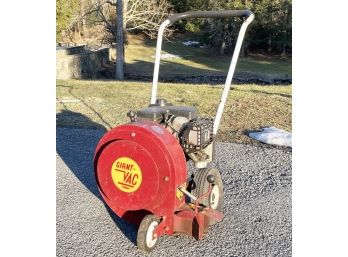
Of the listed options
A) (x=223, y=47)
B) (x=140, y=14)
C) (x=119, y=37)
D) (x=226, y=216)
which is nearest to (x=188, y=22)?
(x=223, y=47)

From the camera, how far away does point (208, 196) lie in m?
3.48

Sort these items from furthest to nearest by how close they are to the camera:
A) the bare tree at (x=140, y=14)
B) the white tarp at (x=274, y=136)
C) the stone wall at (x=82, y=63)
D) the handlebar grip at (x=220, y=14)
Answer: the bare tree at (x=140, y=14)
the stone wall at (x=82, y=63)
the white tarp at (x=274, y=136)
the handlebar grip at (x=220, y=14)

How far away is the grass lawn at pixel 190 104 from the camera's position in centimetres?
683

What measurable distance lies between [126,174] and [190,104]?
5188 mm

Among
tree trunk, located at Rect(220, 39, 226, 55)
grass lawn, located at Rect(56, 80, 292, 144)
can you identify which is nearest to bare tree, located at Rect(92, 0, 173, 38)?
grass lawn, located at Rect(56, 80, 292, 144)

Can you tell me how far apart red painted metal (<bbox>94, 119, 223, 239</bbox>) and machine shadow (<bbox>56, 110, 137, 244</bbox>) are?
38cm

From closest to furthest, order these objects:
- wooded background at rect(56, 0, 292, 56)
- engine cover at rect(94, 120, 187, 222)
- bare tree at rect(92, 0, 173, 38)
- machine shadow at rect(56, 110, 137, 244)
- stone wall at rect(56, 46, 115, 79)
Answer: engine cover at rect(94, 120, 187, 222) < machine shadow at rect(56, 110, 137, 244) < stone wall at rect(56, 46, 115, 79) < bare tree at rect(92, 0, 173, 38) < wooded background at rect(56, 0, 292, 56)

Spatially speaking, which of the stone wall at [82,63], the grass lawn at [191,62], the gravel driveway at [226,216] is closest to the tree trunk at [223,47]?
the grass lawn at [191,62]

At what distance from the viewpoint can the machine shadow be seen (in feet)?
12.3

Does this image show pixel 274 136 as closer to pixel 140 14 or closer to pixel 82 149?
pixel 82 149

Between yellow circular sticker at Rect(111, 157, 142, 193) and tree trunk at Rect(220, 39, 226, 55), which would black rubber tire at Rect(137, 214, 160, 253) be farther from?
tree trunk at Rect(220, 39, 226, 55)

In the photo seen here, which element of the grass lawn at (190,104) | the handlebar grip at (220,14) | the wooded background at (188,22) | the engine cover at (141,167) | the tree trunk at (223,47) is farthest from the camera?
the tree trunk at (223,47)

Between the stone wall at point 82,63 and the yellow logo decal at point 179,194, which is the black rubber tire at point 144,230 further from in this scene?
the stone wall at point 82,63

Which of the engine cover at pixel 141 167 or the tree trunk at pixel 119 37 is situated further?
the tree trunk at pixel 119 37
